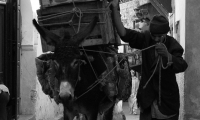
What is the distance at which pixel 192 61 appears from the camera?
6598 mm

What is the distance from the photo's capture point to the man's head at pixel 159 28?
4.47 m

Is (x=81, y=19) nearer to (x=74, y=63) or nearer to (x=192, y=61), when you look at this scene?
(x=74, y=63)

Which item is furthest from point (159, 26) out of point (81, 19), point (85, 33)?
point (81, 19)

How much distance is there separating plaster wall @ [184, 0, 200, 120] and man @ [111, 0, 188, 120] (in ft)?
6.70

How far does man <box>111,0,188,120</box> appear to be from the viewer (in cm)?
443

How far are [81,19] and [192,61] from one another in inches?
92.8

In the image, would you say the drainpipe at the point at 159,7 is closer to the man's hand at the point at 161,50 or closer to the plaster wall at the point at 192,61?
the plaster wall at the point at 192,61

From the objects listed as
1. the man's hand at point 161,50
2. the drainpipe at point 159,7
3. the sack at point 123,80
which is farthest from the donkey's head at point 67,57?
the drainpipe at point 159,7

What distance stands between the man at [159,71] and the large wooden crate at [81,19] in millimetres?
489

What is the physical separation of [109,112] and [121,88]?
44cm

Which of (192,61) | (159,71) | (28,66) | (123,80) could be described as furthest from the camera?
(28,66)

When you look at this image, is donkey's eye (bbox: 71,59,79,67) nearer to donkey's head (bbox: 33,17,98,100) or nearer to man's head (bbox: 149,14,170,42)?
donkey's head (bbox: 33,17,98,100)

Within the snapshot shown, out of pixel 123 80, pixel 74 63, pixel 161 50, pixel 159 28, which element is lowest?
pixel 123 80

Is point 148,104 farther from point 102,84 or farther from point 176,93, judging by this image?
point 102,84
